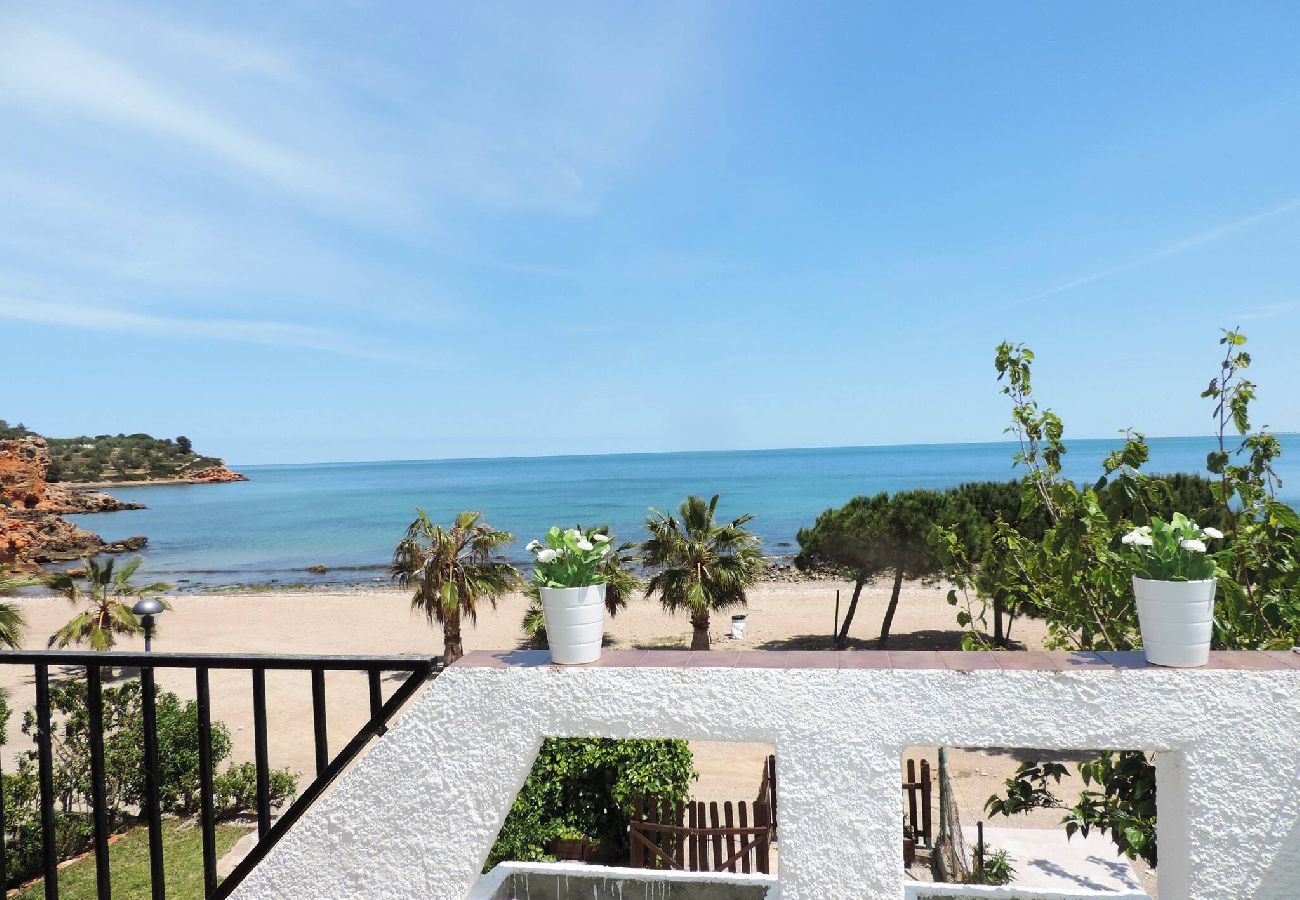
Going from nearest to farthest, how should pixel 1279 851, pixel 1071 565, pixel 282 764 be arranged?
pixel 1279 851 → pixel 1071 565 → pixel 282 764

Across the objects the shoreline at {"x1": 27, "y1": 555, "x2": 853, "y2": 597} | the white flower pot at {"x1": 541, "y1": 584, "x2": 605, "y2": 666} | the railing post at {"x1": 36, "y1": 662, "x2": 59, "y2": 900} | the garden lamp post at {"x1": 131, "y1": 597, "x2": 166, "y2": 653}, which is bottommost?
the shoreline at {"x1": 27, "y1": 555, "x2": 853, "y2": 597}

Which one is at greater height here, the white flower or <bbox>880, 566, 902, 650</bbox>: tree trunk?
the white flower

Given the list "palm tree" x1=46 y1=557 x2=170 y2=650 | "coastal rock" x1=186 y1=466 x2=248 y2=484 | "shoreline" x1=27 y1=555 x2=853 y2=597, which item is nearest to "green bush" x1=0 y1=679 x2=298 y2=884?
"palm tree" x1=46 y1=557 x2=170 y2=650

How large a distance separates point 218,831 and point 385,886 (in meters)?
8.83

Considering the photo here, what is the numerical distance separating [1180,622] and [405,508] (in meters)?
81.3

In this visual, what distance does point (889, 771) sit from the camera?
2.10 meters

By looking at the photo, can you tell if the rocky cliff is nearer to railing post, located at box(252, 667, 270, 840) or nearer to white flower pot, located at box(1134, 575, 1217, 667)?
railing post, located at box(252, 667, 270, 840)

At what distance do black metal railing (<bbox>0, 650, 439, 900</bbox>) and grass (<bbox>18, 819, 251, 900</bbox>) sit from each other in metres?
6.22

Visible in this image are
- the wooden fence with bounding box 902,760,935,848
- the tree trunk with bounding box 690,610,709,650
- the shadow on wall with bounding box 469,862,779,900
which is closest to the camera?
the shadow on wall with bounding box 469,862,779,900

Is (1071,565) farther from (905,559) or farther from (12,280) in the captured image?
(12,280)

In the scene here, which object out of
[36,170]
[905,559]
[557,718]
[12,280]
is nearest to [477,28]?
[36,170]

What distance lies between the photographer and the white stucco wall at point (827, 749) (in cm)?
200

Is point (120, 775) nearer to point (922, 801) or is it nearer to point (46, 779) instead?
point (46, 779)

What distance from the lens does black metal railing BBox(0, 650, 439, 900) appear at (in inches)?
78.6
